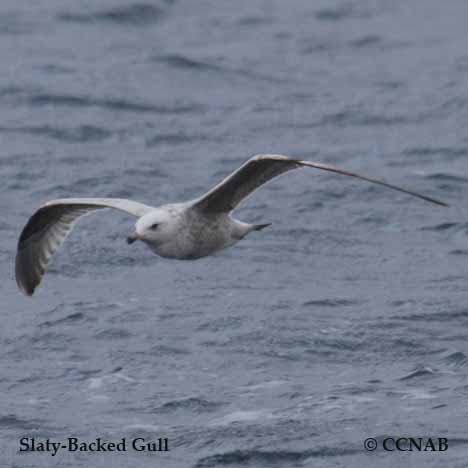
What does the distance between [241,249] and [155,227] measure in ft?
17.2

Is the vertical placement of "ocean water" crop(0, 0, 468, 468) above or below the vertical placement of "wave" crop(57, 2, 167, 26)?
below

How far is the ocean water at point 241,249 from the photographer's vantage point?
14969mm

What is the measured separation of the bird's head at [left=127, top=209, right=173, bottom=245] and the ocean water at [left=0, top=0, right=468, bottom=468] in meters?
1.88

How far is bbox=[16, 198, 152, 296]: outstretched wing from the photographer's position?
1577 centimetres

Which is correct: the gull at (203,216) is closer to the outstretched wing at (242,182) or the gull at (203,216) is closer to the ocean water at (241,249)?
the outstretched wing at (242,182)

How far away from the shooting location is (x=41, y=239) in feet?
52.3

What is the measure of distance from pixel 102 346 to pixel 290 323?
204cm

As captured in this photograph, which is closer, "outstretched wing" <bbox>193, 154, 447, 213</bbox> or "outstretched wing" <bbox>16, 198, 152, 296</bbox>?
"outstretched wing" <bbox>193, 154, 447, 213</bbox>

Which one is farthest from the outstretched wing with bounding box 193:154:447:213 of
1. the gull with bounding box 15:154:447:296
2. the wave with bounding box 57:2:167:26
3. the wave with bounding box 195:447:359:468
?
the wave with bounding box 57:2:167:26

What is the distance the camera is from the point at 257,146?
2322 centimetres

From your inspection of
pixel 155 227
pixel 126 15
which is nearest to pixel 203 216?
pixel 155 227

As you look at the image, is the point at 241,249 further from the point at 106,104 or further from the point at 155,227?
the point at 106,104

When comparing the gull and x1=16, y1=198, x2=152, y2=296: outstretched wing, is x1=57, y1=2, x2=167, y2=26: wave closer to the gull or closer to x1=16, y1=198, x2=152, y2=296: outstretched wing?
x1=16, y1=198, x2=152, y2=296: outstretched wing

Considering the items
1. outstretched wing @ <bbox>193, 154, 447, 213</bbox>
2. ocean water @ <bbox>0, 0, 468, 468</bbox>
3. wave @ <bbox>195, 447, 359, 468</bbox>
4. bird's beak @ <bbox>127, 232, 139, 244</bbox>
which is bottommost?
wave @ <bbox>195, 447, 359, 468</bbox>
